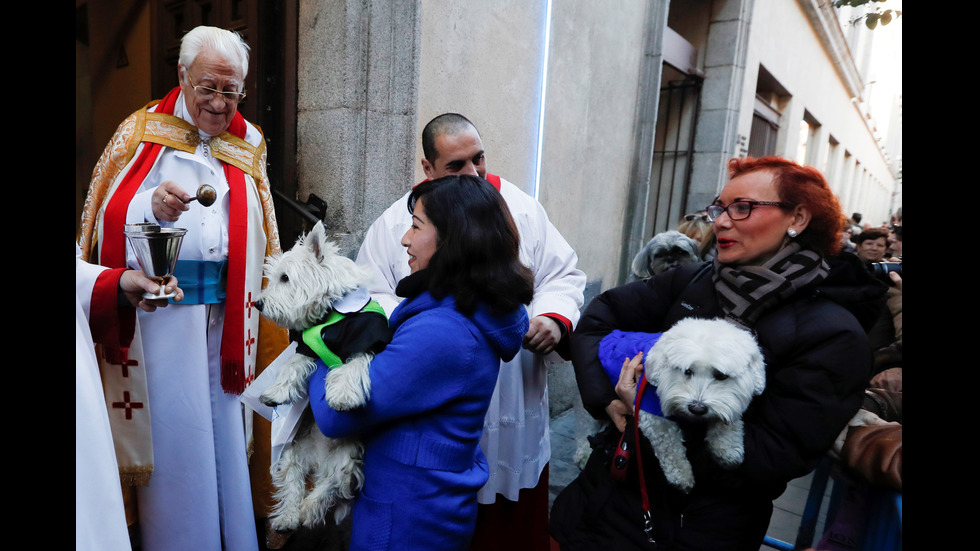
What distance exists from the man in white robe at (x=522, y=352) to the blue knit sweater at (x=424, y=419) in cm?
83

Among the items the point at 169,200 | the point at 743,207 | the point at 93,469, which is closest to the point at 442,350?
the point at 93,469

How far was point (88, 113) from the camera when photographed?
15.3 ft

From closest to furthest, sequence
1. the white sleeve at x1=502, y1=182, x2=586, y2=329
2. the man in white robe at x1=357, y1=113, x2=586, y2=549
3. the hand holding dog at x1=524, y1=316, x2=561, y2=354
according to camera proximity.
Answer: the hand holding dog at x1=524, y1=316, x2=561, y2=354
the man in white robe at x1=357, y1=113, x2=586, y2=549
the white sleeve at x1=502, y1=182, x2=586, y2=329

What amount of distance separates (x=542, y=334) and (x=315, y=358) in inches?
39.7

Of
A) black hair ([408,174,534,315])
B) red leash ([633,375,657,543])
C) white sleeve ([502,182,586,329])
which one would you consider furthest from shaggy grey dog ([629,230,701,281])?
black hair ([408,174,534,315])

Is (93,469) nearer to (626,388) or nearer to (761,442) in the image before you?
(626,388)

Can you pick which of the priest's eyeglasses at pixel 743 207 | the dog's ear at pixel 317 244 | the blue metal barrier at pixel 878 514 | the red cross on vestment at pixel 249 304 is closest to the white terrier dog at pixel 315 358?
the dog's ear at pixel 317 244

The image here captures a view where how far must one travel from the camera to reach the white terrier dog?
1498mm

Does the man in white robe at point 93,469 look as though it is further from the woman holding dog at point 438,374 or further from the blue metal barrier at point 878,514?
the blue metal barrier at point 878,514

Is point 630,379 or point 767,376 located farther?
point 630,379

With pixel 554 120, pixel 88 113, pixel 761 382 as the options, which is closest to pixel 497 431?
pixel 761 382

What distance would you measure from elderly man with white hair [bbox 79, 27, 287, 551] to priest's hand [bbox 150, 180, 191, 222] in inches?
3.2

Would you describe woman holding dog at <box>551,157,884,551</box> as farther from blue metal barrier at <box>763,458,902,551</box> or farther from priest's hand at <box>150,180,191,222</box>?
priest's hand at <box>150,180,191,222</box>

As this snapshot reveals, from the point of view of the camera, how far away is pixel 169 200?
191 centimetres
